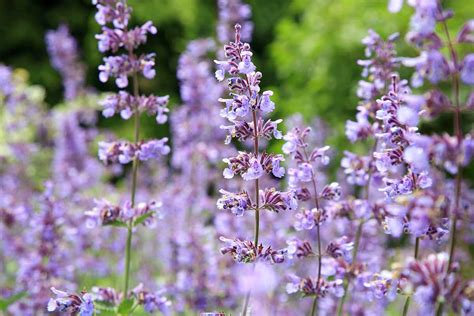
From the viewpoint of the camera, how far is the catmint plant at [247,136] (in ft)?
9.75

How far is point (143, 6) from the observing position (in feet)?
48.0

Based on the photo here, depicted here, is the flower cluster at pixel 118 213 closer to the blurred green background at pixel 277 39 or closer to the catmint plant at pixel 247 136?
the catmint plant at pixel 247 136

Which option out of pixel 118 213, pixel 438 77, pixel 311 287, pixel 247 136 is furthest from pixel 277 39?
pixel 438 77

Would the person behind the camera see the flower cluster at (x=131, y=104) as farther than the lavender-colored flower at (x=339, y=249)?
Yes

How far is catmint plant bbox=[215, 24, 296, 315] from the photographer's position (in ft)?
9.75

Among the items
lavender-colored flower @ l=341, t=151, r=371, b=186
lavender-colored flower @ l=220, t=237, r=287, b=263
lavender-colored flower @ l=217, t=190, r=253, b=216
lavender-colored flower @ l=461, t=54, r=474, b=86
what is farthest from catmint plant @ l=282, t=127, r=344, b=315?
lavender-colored flower @ l=461, t=54, r=474, b=86

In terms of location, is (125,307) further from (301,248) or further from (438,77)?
(438,77)

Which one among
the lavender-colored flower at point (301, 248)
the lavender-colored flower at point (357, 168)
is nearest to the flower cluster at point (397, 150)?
the lavender-colored flower at point (301, 248)

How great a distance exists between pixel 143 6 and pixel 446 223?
12443mm

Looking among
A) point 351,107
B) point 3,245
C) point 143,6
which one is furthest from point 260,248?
point 143,6

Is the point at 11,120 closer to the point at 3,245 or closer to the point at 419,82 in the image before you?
the point at 3,245

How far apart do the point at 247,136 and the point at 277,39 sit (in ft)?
35.5

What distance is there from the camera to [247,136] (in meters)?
3.12

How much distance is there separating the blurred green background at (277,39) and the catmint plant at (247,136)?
7.05m
